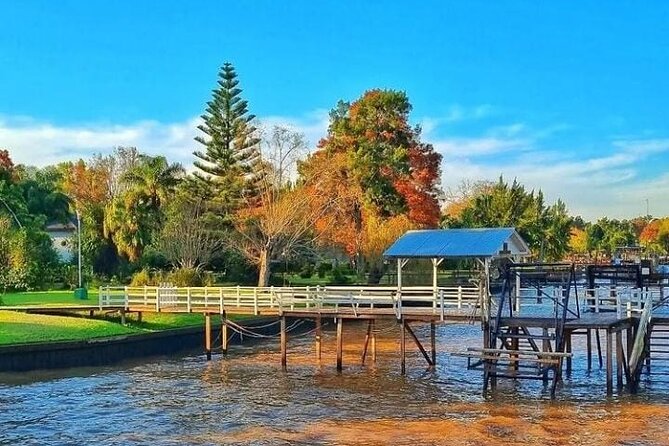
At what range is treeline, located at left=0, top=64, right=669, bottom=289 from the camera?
169ft

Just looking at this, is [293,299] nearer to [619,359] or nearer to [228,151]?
[619,359]

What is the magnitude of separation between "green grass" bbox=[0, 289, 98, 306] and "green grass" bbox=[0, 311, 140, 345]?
5463 mm

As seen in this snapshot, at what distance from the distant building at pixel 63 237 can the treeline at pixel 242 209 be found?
917mm

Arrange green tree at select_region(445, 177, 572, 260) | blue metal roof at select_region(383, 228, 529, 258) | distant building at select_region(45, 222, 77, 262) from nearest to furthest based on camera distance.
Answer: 1. blue metal roof at select_region(383, 228, 529, 258)
2. distant building at select_region(45, 222, 77, 262)
3. green tree at select_region(445, 177, 572, 260)

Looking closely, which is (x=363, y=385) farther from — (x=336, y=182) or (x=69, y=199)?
(x=69, y=199)

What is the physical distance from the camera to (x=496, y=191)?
278 ft

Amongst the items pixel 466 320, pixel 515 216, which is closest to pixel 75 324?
pixel 466 320

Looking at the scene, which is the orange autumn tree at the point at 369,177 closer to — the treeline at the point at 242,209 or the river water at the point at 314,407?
the treeline at the point at 242,209

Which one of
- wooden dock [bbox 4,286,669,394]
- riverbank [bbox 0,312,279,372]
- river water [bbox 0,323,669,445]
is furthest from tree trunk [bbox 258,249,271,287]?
river water [bbox 0,323,669,445]

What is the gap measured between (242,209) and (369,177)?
32.4ft

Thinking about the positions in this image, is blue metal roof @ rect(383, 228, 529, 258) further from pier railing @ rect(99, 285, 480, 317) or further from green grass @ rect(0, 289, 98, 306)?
green grass @ rect(0, 289, 98, 306)

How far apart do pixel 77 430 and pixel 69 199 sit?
175 ft

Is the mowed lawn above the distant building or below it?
below

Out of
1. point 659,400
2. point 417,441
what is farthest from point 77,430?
point 659,400
